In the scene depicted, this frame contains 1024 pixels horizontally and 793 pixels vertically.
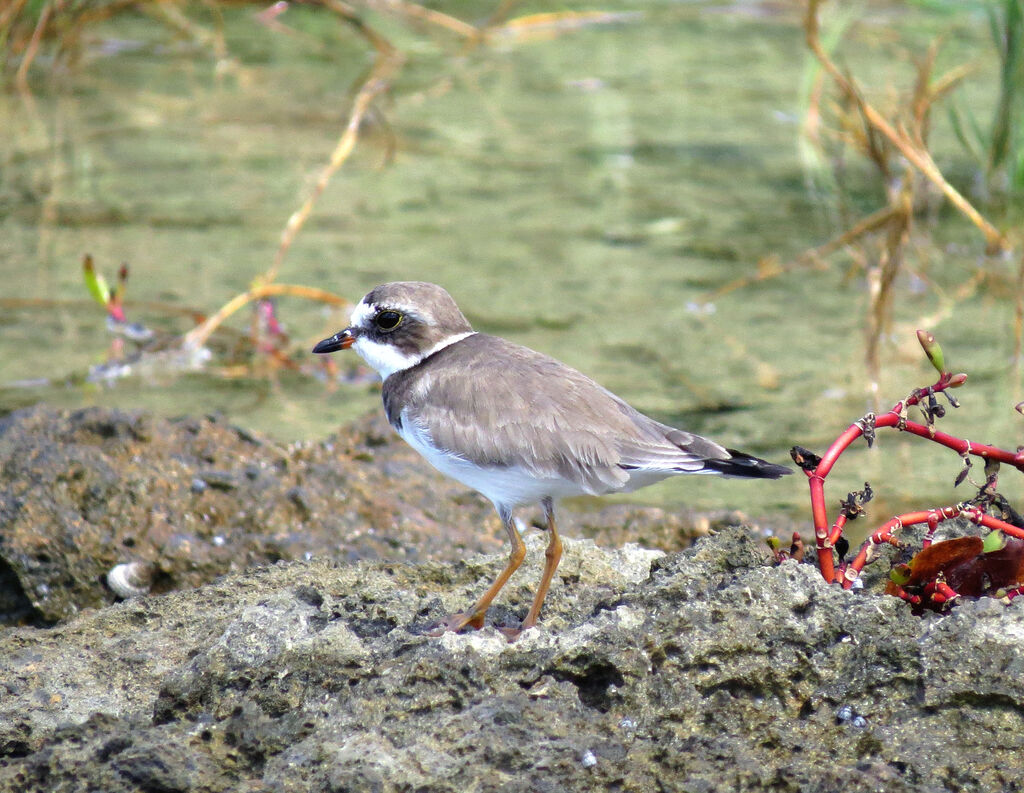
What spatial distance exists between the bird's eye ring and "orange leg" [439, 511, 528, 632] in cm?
73

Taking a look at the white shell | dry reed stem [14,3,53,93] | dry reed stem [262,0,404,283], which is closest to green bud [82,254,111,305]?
dry reed stem [262,0,404,283]

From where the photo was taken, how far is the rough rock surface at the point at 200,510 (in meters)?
4.49

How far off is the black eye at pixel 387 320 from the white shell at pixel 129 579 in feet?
3.90

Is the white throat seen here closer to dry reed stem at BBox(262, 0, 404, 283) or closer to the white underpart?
the white underpart

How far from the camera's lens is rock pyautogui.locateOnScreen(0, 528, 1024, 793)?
2752 millimetres

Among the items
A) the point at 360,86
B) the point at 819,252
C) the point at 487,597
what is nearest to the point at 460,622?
the point at 487,597

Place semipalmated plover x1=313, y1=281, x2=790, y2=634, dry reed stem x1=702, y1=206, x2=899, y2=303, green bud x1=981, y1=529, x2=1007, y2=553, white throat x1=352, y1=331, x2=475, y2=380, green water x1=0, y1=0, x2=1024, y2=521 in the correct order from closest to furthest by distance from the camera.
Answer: green bud x1=981, y1=529, x2=1007, y2=553 < semipalmated plover x1=313, y1=281, x2=790, y2=634 < white throat x1=352, y1=331, x2=475, y2=380 < green water x1=0, y1=0, x2=1024, y2=521 < dry reed stem x1=702, y1=206, x2=899, y2=303

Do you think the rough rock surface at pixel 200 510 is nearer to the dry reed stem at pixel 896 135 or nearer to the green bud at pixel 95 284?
the green bud at pixel 95 284

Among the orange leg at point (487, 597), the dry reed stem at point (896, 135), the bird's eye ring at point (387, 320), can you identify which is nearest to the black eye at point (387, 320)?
the bird's eye ring at point (387, 320)

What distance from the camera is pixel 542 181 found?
9781 mm

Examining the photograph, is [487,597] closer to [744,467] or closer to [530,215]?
[744,467]

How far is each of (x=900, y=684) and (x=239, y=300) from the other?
4.49 meters

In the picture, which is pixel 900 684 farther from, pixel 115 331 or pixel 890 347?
pixel 115 331

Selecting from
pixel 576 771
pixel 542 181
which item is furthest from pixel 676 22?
pixel 576 771
